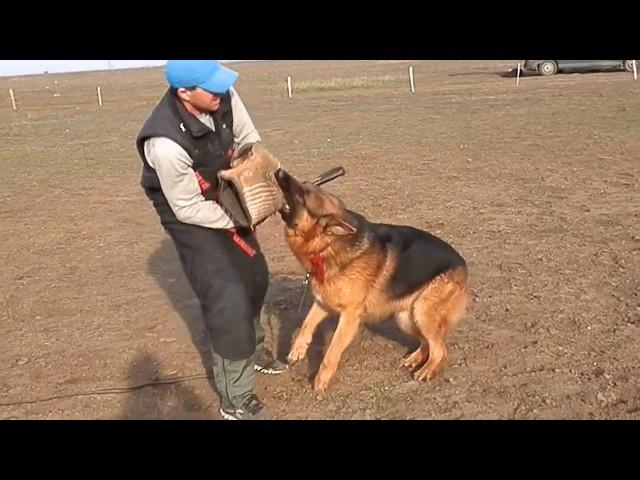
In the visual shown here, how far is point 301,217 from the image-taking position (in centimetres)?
409

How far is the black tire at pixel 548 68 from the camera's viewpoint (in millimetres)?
30641

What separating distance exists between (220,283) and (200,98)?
109 cm

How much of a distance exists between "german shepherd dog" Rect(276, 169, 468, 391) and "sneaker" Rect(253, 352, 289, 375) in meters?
0.13

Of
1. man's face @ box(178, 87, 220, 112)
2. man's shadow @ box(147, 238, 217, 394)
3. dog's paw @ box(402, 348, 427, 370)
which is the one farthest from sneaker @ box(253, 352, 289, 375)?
man's face @ box(178, 87, 220, 112)

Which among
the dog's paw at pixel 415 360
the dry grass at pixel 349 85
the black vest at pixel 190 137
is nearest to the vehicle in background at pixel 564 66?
the dry grass at pixel 349 85

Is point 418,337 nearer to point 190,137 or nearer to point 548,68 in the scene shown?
point 190,137

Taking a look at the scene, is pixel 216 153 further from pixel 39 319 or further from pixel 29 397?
pixel 39 319

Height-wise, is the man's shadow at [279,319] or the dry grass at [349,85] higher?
the man's shadow at [279,319]

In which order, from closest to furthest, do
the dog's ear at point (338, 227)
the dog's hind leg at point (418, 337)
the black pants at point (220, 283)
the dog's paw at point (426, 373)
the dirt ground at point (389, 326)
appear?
the black pants at point (220, 283) < the dog's ear at point (338, 227) < the dirt ground at point (389, 326) < the dog's paw at point (426, 373) < the dog's hind leg at point (418, 337)

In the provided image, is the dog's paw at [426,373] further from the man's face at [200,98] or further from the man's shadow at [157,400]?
the man's face at [200,98]

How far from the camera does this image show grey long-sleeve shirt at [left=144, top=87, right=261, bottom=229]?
3381 millimetres

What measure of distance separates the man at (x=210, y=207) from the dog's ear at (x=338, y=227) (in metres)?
0.51

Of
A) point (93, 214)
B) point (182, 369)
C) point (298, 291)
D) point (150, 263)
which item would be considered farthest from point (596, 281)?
point (93, 214)

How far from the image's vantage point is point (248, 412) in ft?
13.0
